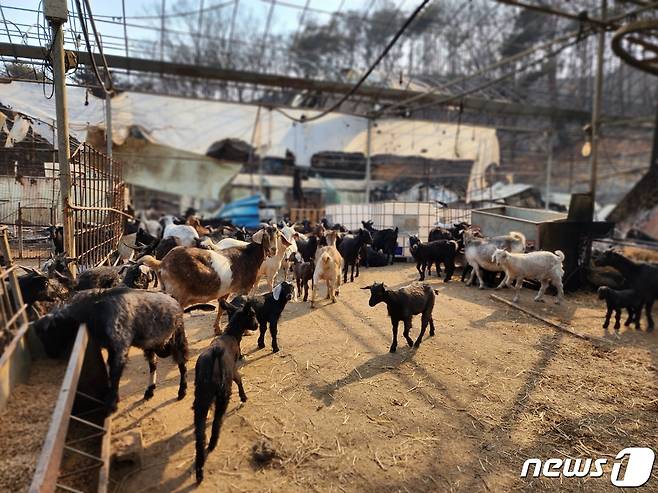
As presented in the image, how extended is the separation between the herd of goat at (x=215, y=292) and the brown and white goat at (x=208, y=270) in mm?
15

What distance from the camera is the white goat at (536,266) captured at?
8.96 meters

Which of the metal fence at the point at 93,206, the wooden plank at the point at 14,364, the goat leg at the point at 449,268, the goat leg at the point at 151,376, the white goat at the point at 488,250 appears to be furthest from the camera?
the goat leg at the point at 449,268

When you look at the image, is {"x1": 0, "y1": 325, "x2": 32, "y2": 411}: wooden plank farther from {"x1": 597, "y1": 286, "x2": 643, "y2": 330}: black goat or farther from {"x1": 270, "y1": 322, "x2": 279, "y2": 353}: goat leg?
{"x1": 597, "y1": 286, "x2": 643, "y2": 330}: black goat

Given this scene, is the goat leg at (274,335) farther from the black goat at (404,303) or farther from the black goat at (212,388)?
the black goat at (212,388)

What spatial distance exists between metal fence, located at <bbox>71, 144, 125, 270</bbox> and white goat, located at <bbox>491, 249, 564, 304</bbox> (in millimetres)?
8174

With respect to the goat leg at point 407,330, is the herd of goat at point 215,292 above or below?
above

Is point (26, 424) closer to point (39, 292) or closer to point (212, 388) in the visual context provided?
point (212, 388)

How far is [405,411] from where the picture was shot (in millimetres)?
4535

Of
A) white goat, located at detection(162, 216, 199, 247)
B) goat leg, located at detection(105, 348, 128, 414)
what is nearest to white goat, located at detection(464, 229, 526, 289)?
white goat, located at detection(162, 216, 199, 247)

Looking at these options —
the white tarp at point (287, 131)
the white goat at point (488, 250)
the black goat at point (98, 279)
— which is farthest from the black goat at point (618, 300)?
the white tarp at point (287, 131)

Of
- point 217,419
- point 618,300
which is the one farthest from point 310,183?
point 217,419

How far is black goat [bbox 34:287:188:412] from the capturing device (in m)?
3.71

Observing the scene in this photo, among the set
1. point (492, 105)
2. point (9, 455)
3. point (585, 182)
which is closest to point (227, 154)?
point (492, 105)

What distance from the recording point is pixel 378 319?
7695mm
